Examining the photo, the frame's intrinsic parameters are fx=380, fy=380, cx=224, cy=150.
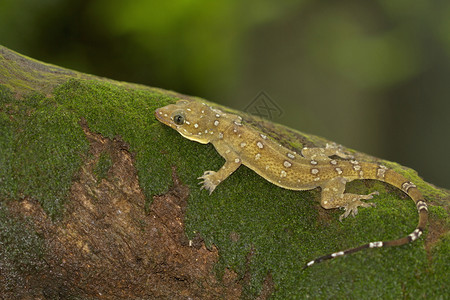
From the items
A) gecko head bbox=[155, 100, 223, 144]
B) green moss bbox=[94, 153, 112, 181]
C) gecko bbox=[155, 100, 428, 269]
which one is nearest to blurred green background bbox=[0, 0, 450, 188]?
gecko head bbox=[155, 100, 223, 144]

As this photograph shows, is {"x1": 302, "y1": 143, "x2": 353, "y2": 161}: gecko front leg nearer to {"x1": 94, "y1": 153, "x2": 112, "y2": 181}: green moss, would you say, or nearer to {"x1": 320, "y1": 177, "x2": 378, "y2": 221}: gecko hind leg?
{"x1": 320, "y1": 177, "x2": 378, "y2": 221}: gecko hind leg

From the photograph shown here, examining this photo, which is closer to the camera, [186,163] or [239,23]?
[186,163]

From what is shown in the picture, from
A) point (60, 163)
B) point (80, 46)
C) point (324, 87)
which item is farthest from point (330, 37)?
point (60, 163)

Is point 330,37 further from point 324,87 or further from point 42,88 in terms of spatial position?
point 42,88

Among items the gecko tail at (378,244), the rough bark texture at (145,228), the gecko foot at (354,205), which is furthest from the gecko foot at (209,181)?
the gecko foot at (354,205)

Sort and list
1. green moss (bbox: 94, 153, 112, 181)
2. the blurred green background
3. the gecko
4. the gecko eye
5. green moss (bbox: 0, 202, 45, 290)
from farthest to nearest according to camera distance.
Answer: the blurred green background < the gecko eye < the gecko < green moss (bbox: 94, 153, 112, 181) < green moss (bbox: 0, 202, 45, 290)

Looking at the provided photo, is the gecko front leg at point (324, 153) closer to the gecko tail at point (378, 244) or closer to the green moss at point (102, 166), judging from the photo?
the gecko tail at point (378, 244)
